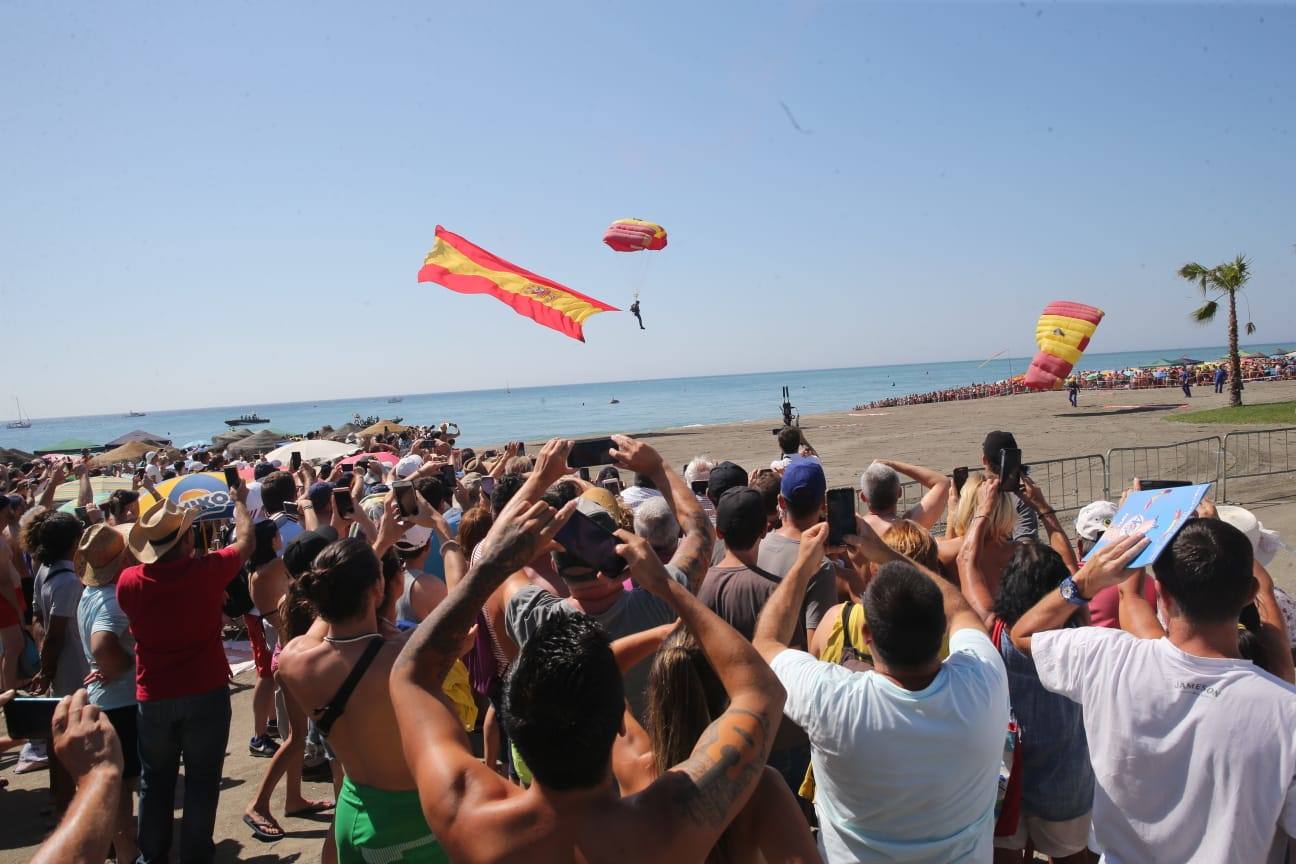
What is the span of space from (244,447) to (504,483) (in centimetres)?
3121

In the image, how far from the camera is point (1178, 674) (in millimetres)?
2270

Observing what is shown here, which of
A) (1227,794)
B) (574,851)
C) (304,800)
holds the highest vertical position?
(574,851)

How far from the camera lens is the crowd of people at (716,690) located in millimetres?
A: 1664

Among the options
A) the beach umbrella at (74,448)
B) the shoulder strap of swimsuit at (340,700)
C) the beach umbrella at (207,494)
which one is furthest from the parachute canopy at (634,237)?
the beach umbrella at (74,448)

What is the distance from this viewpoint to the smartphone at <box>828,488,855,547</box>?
2875 millimetres

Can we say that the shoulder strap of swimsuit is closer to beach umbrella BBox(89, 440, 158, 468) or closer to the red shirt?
the red shirt

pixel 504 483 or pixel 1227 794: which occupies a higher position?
pixel 504 483

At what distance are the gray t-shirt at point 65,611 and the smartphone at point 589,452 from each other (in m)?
3.69

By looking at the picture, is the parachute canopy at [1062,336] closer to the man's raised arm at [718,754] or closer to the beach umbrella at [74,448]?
the man's raised arm at [718,754]

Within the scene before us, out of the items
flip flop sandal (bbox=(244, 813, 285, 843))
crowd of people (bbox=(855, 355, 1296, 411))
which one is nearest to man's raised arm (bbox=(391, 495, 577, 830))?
flip flop sandal (bbox=(244, 813, 285, 843))

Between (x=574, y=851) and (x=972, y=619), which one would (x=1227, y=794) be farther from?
(x=574, y=851)

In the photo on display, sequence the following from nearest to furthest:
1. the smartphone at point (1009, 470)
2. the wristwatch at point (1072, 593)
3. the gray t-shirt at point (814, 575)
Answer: the wristwatch at point (1072, 593), the gray t-shirt at point (814, 575), the smartphone at point (1009, 470)

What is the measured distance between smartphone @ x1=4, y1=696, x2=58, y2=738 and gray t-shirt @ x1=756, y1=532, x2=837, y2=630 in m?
2.49

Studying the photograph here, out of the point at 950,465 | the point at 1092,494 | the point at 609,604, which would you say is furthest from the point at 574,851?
the point at 950,465
